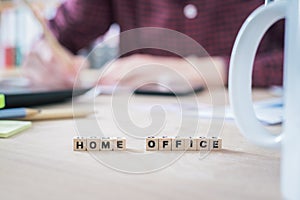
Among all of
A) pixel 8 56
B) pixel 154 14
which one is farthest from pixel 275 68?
pixel 8 56

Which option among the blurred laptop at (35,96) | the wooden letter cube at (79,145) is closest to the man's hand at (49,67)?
the blurred laptop at (35,96)

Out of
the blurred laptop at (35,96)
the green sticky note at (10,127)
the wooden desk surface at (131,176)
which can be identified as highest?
the blurred laptop at (35,96)

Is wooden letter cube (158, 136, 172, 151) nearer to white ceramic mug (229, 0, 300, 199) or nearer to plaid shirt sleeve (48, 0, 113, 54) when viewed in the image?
white ceramic mug (229, 0, 300, 199)

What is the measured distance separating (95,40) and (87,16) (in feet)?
0.48

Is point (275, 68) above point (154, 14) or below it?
below

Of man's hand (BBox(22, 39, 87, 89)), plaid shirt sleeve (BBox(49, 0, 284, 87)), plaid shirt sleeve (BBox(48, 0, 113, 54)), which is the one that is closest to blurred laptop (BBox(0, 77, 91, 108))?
man's hand (BBox(22, 39, 87, 89))

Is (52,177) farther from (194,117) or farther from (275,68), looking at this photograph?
(275,68)

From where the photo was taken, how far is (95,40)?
56.4 inches

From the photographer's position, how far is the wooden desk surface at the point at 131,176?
19cm

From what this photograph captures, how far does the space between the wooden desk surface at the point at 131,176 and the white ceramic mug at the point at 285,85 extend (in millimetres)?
25

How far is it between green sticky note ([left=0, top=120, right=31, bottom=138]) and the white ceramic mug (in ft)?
0.75

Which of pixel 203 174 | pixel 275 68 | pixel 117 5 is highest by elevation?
pixel 117 5

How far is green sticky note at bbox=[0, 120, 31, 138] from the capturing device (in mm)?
329

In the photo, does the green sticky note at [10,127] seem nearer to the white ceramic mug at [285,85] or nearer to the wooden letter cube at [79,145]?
the wooden letter cube at [79,145]
